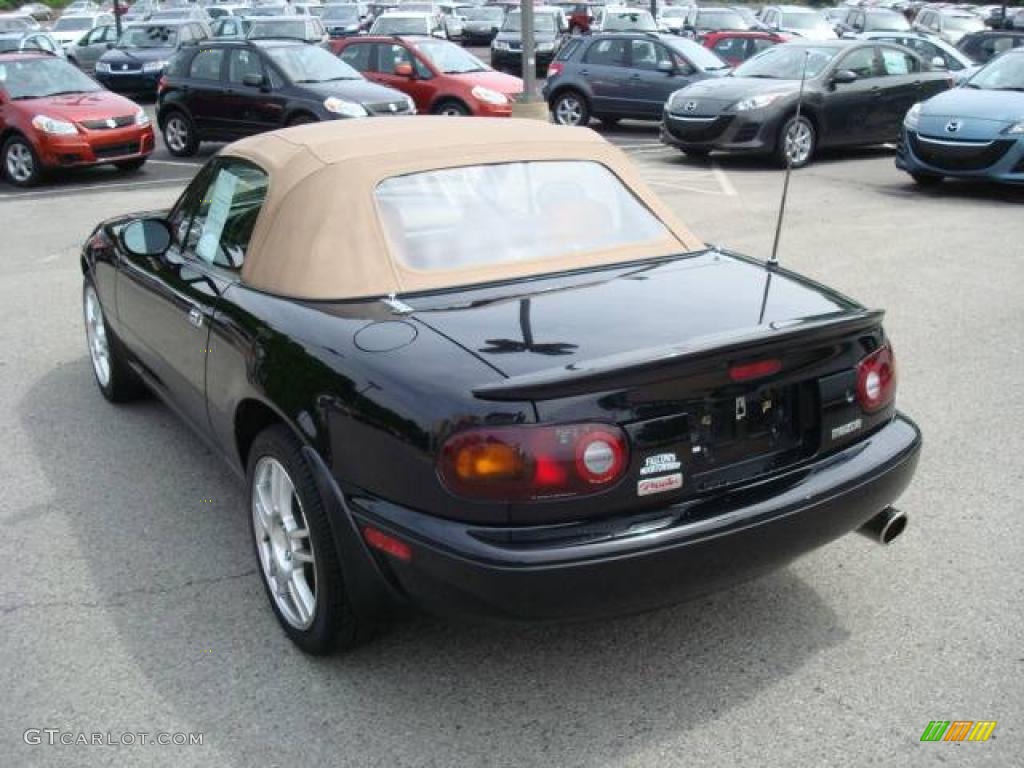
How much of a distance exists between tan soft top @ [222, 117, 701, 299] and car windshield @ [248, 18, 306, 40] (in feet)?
68.9

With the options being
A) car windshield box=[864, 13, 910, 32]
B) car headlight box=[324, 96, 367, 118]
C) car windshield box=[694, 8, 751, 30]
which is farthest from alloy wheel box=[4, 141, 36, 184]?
car windshield box=[864, 13, 910, 32]

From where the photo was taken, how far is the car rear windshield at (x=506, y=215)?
3748 millimetres

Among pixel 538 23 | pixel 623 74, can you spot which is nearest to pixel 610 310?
pixel 623 74

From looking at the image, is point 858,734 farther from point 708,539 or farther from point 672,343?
point 672,343

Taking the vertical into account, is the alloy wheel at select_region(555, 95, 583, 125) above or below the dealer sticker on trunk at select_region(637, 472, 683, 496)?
below

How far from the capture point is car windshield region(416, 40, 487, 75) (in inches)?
687

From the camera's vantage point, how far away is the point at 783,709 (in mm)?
3133

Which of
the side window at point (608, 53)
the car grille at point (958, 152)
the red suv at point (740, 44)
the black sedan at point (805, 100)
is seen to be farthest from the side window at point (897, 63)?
the red suv at point (740, 44)

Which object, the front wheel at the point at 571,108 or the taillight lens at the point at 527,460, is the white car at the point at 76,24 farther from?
the taillight lens at the point at 527,460

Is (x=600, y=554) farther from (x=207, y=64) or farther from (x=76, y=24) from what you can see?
(x=76, y=24)

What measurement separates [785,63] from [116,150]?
8.68 metres

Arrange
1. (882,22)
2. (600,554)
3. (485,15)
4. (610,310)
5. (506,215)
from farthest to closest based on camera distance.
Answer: (485,15) < (882,22) < (506,215) < (610,310) < (600,554)

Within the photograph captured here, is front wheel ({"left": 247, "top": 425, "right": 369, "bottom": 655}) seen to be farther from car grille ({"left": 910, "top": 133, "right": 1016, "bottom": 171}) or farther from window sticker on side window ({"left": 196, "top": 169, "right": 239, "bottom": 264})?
car grille ({"left": 910, "top": 133, "right": 1016, "bottom": 171})

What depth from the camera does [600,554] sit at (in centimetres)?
281
